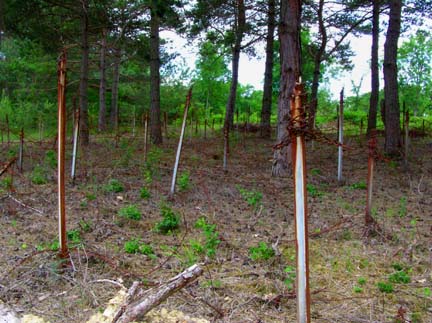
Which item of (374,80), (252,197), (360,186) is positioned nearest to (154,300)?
(252,197)

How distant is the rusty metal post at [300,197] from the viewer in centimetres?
214

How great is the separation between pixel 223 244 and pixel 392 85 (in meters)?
6.50

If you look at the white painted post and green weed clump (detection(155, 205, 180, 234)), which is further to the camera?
the white painted post

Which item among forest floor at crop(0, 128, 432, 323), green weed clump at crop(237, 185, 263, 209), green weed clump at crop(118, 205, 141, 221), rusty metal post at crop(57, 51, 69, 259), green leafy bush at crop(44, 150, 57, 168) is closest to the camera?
forest floor at crop(0, 128, 432, 323)

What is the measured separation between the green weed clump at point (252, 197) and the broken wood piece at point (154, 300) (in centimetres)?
296

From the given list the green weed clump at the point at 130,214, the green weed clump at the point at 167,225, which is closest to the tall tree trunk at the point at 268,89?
the green weed clump at the point at 130,214

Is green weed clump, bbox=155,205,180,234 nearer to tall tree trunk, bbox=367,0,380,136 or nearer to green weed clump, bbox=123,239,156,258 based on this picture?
green weed clump, bbox=123,239,156,258

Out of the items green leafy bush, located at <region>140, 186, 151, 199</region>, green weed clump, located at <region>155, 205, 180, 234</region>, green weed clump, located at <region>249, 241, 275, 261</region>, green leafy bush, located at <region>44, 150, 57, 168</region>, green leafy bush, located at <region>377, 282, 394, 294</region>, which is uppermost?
green leafy bush, located at <region>44, 150, 57, 168</region>

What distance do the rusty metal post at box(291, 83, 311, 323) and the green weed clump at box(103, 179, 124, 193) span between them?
4.65m

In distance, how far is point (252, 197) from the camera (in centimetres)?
600

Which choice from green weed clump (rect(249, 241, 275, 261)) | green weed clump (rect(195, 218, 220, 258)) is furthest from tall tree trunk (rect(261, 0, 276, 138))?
green weed clump (rect(249, 241, 275, 261))

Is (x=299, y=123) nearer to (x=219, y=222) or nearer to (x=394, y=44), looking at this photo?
Answer: (x=219, y=222)

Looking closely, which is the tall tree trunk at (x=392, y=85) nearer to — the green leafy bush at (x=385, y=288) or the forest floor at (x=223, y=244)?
the forest floor at (x=223, y=244)

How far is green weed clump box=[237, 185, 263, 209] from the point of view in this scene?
19.2 feet
